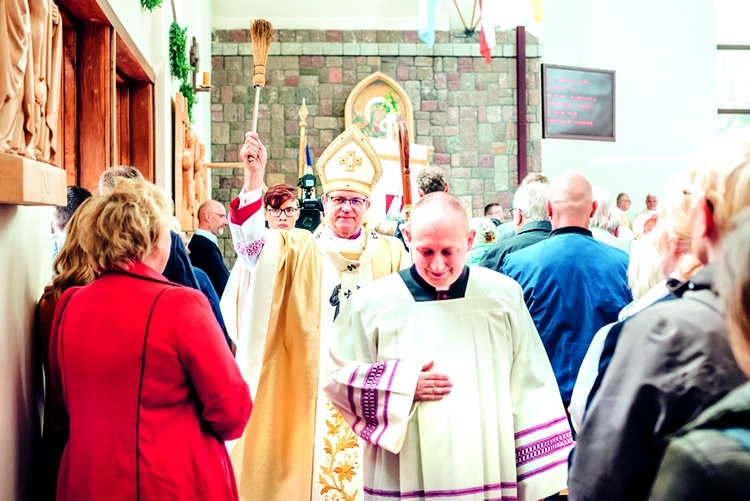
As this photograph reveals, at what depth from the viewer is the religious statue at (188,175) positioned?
809cm

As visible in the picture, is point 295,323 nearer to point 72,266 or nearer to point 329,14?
point 72,266

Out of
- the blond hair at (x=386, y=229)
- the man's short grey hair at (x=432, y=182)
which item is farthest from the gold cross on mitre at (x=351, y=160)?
the blond hair at (x=386, y=229)

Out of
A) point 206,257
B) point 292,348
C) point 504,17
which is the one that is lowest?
point 292,348

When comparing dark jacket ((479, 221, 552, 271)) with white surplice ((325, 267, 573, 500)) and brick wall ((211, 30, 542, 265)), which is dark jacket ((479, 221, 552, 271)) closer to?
white surplice ((325, 267, 573, 500))

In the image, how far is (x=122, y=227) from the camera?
2.32 meters

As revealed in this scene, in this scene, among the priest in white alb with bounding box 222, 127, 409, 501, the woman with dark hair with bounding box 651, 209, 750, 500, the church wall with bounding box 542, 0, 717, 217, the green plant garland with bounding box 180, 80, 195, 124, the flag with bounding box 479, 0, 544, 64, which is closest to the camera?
the woman with dark hair with bounding box 651, 209, 750, 500

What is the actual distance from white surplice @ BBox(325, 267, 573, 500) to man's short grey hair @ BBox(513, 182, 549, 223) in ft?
6.04

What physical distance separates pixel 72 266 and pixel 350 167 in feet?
5.55

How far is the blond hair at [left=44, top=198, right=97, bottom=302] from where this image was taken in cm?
250

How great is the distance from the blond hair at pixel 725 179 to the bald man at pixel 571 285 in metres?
2.35

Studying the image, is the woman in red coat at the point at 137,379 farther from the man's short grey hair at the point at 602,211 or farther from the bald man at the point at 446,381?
the man's short grey hair at the point at 602,211

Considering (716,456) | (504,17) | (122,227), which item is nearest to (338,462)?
(122,227)

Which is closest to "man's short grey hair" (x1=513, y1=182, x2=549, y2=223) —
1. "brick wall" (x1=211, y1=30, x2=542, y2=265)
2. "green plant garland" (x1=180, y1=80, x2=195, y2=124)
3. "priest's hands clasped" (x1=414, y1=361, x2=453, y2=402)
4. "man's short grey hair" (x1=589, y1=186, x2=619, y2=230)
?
"man's short grey hair" (x1=589, y1=186, x2=619, y2=230)

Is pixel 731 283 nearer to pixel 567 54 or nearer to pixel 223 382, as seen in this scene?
pixel 223 382
